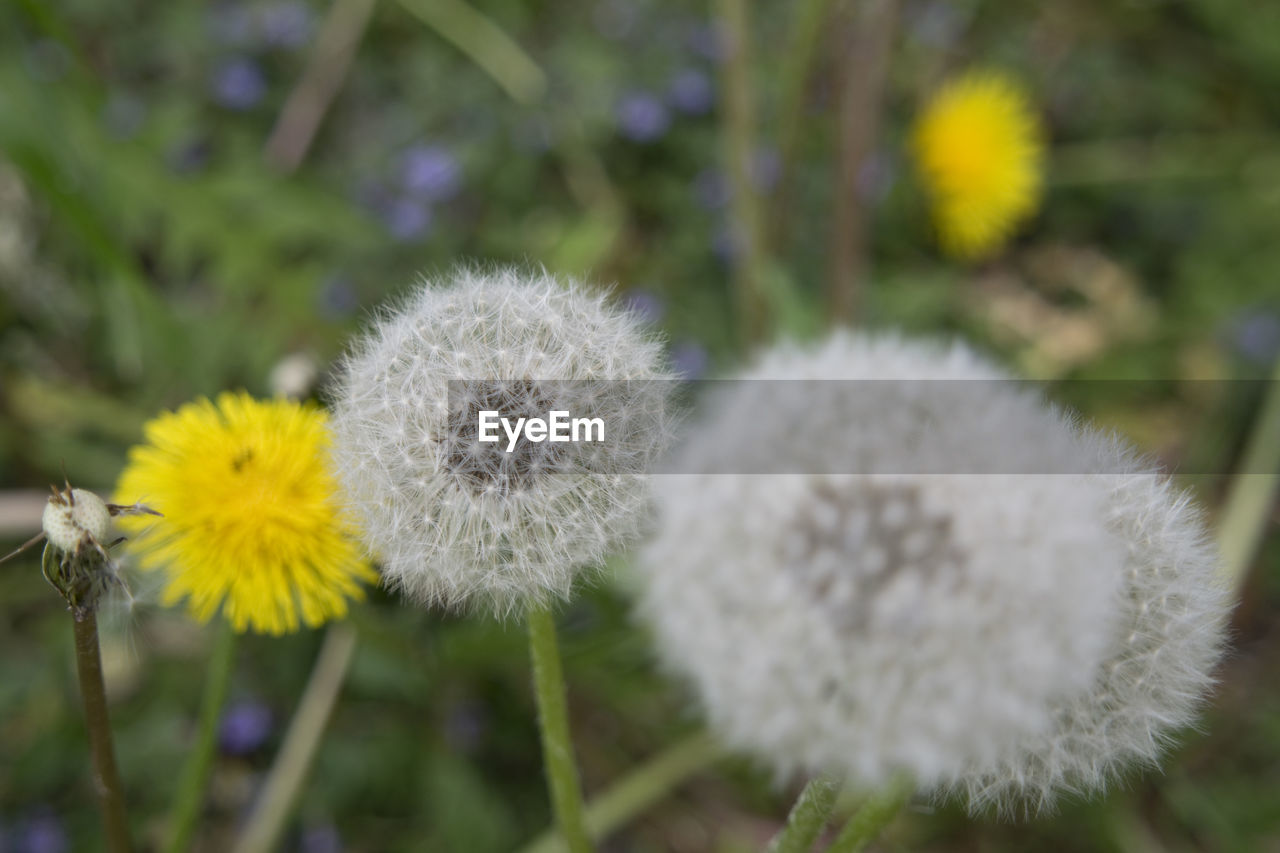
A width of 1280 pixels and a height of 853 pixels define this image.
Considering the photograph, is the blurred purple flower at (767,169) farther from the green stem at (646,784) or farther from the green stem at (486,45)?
the green stem at (646,784)

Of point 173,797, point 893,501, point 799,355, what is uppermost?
point 799,355

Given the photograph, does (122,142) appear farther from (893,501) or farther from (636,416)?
(893,501)

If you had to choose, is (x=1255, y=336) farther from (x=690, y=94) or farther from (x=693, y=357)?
(x=690, y=94)

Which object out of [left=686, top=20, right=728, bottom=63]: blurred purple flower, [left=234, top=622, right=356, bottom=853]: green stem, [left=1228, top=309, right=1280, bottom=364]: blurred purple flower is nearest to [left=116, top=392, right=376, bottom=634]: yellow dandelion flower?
[left=234, top=622, right=356, bottom=853]: green stem

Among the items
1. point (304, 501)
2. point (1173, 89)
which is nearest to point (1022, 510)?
point (304, 501)

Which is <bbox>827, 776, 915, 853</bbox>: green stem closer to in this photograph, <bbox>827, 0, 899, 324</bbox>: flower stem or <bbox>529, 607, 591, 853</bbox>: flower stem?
<bbox>529, 607, 591, 853</bbox>: flower stem

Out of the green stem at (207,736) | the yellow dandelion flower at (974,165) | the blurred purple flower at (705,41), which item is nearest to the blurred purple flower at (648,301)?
the blurred purple flower at (705,41)
